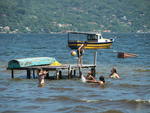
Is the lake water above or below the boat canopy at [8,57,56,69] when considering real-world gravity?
below

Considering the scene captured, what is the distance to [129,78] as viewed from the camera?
147 feet

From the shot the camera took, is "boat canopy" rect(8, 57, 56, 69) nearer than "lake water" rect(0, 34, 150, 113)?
No

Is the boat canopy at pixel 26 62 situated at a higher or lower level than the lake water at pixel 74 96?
higher

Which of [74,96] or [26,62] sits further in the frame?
[26,62]

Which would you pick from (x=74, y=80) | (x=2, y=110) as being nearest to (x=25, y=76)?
(x=74, y=80)

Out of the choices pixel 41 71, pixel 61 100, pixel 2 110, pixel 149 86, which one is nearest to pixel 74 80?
pixel 41 71

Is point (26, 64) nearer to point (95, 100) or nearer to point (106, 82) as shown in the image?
point (106, 82)

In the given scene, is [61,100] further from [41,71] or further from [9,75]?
[9,75]

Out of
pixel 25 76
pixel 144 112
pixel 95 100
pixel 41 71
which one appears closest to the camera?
pixel 144 112

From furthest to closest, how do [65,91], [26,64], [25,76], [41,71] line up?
[25,76]
[26,64]
[41,71]
[65,91]

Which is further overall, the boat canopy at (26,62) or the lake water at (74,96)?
the boat canopy at (26,62)

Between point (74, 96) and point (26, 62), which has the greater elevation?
point (26, 62)

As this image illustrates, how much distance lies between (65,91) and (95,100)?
4.79 metres

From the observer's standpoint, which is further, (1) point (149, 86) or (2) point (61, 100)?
(1) point (149, 86)
